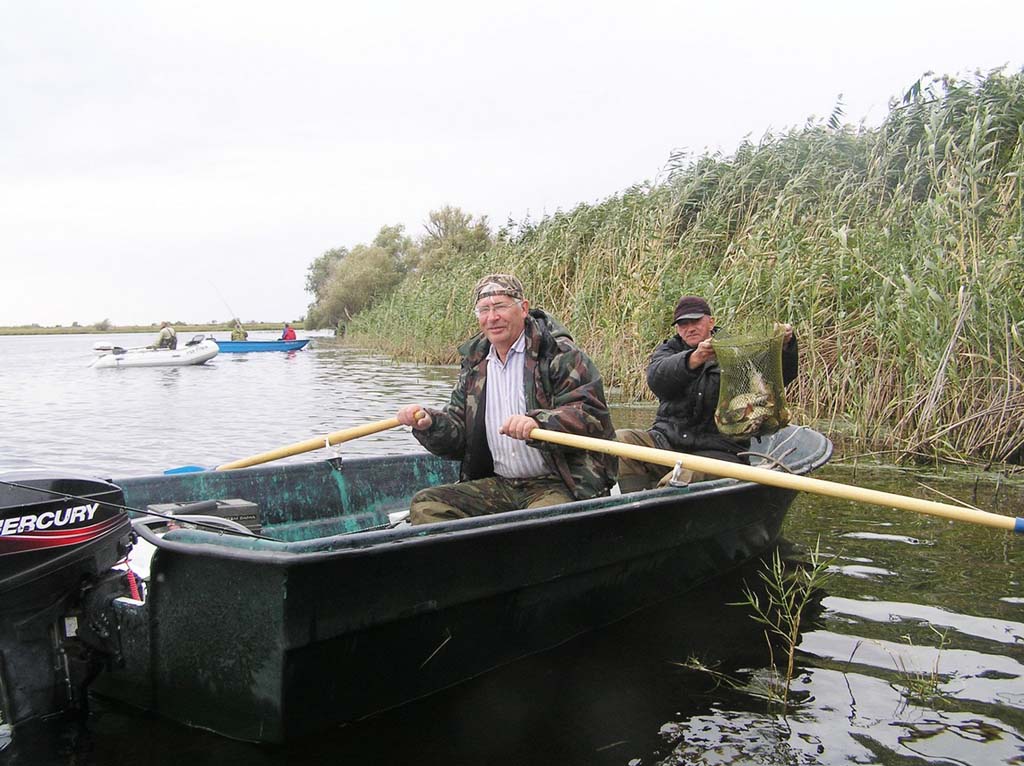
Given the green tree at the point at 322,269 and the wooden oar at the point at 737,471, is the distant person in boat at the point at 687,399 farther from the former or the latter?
the green tree at the point at 322,269

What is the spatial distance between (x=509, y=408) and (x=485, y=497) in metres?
0.44

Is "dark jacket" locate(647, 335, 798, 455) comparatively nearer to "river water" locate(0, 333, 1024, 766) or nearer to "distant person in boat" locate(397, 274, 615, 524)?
"river water" locate(0, 333, 1024, 766)

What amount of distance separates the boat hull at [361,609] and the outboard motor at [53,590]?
14 cm

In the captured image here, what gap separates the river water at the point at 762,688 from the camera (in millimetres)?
3270

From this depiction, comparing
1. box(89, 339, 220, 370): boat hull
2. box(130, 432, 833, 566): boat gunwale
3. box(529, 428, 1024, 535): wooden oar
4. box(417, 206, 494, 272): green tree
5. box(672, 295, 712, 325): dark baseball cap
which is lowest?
box(89, 339, 220, 370): boat hull

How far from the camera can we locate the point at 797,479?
4090 mm

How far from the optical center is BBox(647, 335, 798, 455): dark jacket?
18.0 ft

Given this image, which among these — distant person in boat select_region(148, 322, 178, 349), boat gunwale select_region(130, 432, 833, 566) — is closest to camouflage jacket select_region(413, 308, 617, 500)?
boat gunwale select_region(130, 432, 833, 566)

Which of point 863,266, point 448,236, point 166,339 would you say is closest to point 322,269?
point 448,236

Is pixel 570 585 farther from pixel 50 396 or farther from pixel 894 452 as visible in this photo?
pixel 50 396

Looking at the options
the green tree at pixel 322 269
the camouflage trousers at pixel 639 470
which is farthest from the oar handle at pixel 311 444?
the green tree at pixel 322 269

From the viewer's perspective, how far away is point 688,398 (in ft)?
18.4

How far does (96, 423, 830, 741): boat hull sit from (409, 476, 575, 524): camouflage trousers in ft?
1.44

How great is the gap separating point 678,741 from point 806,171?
841cm
